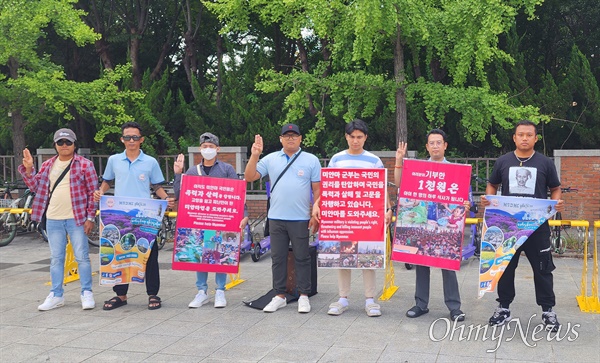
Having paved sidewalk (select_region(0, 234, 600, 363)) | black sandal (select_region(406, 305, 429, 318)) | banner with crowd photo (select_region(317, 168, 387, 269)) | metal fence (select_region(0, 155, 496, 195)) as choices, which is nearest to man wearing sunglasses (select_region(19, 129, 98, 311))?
paved sidewalk (select_region(0, 234, 600, 363))

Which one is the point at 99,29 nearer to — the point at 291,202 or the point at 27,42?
the point at 27,42

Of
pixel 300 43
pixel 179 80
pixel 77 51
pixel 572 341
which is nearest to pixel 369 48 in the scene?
pixel 300 43

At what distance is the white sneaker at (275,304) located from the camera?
6.64m

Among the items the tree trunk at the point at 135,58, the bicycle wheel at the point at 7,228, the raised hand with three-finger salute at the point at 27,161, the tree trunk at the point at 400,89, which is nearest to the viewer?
the raised hand with three-finger salute at the point at 27,161

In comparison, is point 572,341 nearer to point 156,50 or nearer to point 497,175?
point 497,175

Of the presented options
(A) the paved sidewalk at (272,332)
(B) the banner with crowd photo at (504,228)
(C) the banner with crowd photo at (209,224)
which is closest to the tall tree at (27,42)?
(A) the paved sidewalk at (272,332)

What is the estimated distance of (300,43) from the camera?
55.5 ft

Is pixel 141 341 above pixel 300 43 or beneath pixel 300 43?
beneath

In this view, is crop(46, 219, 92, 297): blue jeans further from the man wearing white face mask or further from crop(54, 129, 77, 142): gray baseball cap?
the man wearing white face mask

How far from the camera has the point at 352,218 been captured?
21.6ft

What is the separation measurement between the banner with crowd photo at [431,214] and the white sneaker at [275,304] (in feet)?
4.21

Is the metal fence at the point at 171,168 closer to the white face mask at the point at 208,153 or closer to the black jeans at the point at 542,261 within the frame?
the white face mask at the point at 208,153

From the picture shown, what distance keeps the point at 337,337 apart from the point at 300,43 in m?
12.3

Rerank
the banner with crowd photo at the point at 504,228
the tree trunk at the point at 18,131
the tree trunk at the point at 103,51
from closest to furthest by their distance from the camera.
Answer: the banner with crowd photo at the point at 504,228 < the tree trunk at the point at 18,131 < the tree trunk at the point at 103,51
